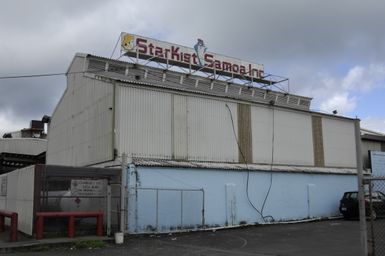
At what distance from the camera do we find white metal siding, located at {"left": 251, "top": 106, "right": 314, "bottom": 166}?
29.9m

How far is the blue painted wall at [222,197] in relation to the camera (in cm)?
2339

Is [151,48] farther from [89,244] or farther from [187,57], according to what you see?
[89,244]

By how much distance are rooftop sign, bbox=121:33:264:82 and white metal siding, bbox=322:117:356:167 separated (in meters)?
7.93

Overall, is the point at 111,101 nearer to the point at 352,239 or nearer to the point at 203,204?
the point at 203,204

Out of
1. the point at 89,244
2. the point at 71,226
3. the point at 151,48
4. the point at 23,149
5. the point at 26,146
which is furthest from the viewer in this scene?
the point at 23,149

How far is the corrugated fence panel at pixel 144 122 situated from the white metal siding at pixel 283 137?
21.2ft

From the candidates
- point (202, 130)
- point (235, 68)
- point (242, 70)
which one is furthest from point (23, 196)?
point (242, 70)

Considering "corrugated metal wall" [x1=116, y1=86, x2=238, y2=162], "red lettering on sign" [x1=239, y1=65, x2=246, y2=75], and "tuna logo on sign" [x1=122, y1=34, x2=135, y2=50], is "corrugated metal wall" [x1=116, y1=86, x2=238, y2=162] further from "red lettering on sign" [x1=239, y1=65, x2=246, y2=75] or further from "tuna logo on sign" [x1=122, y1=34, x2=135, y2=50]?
"red lettering on sign" [x1=239, y1=65, x2=246, y2=75]

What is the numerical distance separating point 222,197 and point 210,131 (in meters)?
3.75

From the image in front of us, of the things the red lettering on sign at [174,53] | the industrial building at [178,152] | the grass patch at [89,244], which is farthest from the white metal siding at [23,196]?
the red lettering on sign at [174,53]

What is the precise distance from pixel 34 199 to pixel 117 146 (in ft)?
17.2

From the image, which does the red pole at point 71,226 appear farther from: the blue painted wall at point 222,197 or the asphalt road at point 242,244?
the blue painted wall at point 222,197

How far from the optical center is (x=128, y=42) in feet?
→ 109

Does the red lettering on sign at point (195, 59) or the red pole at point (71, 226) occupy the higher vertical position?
the red lettering on sign at point (195, 59)
